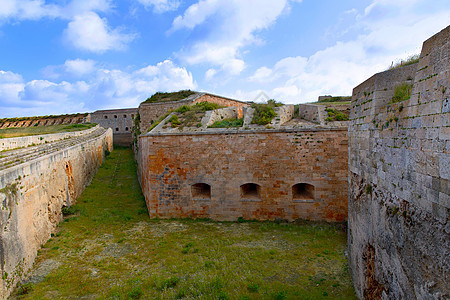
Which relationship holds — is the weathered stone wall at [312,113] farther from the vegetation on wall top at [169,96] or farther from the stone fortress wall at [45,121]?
the stone fortress wall at [45,121]

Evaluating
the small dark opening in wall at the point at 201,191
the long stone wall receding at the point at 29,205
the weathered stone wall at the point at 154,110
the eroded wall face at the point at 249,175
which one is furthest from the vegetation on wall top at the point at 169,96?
the small dark opening in wall at the point at 201,191

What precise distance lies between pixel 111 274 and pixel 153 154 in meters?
5.61

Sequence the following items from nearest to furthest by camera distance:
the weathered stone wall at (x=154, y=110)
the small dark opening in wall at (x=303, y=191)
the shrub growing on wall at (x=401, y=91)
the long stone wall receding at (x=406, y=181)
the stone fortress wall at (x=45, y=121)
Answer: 1. the long stone wall receding at (x=406, y=181)
2. the shrub growing on wall at (x=401, y=91)
3. the small dark opening in wall at (x=303, y=191)
4. the weathered stone wall at (x=154, y=110)
5. the stone fortress wall at (x=45, y=121)

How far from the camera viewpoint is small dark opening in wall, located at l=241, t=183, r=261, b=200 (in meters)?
11.5

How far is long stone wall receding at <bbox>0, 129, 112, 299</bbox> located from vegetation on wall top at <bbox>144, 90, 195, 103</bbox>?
10.3 meters

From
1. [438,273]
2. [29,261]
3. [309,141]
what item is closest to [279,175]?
[309,141]

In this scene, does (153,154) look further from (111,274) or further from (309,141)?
(309,141)

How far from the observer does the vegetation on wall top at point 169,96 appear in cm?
2223

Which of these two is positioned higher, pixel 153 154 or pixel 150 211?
pixel 153 154

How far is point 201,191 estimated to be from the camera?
40.2 ft

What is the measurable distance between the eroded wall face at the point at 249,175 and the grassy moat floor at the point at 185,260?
2.30 feet

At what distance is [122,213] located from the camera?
12.4 m

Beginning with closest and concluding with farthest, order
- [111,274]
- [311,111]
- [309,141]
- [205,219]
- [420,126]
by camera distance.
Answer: [420,126] → [111,274] → [309,141] → [205,219] → [311,111]

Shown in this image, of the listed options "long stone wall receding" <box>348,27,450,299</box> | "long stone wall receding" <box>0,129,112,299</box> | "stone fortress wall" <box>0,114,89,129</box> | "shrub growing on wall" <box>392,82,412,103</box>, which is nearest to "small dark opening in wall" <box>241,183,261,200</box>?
"long stone wall receding" <box>348,27,450,299</box>
